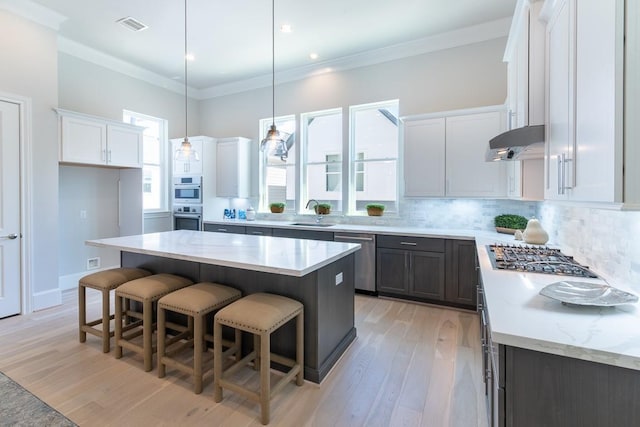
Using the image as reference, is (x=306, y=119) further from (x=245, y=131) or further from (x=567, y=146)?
(x=567, y=146)

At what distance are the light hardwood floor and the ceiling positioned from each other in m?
3.46

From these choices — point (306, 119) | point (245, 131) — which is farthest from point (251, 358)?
point (245, 131)

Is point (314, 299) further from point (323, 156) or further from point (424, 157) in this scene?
point (323, 156)

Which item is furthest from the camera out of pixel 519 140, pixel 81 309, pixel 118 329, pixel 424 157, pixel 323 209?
pixel 323 209

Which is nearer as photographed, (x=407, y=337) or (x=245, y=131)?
(x=407, y=337)

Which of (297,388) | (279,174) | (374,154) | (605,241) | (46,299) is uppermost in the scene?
(374,154)

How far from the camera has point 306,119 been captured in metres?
5.21

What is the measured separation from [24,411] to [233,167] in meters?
4.07

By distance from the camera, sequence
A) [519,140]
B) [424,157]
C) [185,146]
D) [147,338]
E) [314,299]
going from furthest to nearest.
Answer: [424,157], [185,146], [147,338], [314,299], [519,140]

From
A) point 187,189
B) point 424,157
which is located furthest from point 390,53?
point 187,189

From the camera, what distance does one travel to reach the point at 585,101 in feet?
4.12

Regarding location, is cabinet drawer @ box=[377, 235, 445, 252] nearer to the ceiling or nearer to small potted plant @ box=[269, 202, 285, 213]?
small potted plant @ box=[269, 202, 285, 213]

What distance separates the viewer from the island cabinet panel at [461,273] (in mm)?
3488

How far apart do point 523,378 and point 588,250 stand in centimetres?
157
